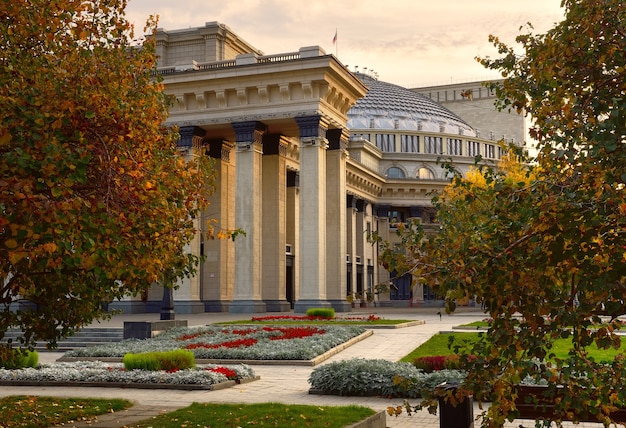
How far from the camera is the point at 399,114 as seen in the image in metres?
103

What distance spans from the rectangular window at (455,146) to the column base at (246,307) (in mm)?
60189

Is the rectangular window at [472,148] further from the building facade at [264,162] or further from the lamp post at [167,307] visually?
the lamp post at [167,307]

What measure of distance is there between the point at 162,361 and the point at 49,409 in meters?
5.27

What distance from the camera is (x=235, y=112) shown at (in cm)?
4778

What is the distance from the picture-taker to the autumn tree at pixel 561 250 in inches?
227

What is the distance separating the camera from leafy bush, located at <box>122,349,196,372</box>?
18031 millimetres

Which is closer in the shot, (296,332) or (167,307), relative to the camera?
(296,332)

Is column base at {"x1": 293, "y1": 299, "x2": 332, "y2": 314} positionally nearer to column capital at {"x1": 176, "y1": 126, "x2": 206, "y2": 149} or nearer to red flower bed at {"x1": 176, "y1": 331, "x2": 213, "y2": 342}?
column capital at {"x1": 176, "y1": 126, "x2": 206, "y2": 149}

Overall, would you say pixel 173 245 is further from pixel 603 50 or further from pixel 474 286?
pixel 603 50

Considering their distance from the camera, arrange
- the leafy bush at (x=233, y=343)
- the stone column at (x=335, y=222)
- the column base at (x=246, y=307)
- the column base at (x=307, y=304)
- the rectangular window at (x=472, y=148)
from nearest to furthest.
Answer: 1. the leafy bush at (x=233, y=343)
2. the column base at (x=307, y=304)
3. the column base at (x=246, y=307)
4. the stone column at (x=335, y=222)
5. the rectangular window at (x=472, y=148)

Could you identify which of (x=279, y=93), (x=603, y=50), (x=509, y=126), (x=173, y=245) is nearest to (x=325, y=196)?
(x=279, y=93)

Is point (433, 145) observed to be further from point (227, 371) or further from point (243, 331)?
point (227, 371)

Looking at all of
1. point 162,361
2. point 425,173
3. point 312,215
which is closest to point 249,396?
point 162,361

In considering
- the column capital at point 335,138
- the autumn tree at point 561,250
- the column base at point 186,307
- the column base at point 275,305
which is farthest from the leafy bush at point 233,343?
the column capital at point 335,138
